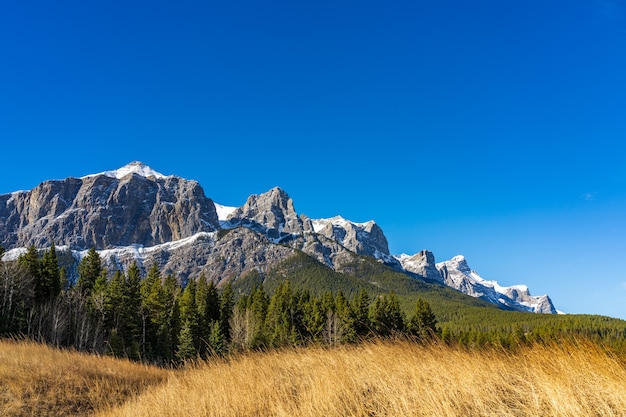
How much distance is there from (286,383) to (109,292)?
4443 centimetres

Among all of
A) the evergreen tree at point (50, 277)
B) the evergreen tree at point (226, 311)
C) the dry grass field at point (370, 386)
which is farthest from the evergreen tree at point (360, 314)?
the dry grass field at point (370, 386)

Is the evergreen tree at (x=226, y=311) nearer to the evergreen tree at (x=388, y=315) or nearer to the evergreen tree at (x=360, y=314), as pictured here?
the evergreen tree at (x=360, y=314)

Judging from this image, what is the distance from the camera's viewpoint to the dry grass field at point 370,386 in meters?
4.77

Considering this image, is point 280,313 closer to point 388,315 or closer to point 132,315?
point 388,315

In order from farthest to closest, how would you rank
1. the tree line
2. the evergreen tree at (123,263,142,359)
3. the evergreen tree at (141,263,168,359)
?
1. the evergreen tree at (141,263,168,359)
2. the evergreen tree at (123,263,142,359)
3. the tree line

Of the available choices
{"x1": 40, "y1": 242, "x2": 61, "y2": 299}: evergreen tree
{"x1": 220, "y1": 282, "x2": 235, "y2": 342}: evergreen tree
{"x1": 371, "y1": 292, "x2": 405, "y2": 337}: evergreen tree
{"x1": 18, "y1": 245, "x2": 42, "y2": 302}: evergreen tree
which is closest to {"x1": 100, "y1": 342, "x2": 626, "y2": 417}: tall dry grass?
{"x1": 18, "y1": 245, "x2": 42, "y2": 302}: evergreen tree

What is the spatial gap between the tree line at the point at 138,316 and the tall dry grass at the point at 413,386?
930 inches

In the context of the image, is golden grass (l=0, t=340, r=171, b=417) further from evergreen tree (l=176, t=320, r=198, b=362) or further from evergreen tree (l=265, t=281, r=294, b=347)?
evergreen tree (l=265, t=281, r=294, b=347)

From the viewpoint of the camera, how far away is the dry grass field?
4773mm

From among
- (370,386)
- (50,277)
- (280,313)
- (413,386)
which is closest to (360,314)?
(280,313)

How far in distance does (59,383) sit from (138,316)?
39.8 m

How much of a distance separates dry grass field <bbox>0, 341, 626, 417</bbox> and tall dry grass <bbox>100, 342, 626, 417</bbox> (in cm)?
2

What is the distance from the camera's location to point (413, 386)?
5816mm

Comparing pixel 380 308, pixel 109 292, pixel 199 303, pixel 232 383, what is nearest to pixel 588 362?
pixel 232 383
